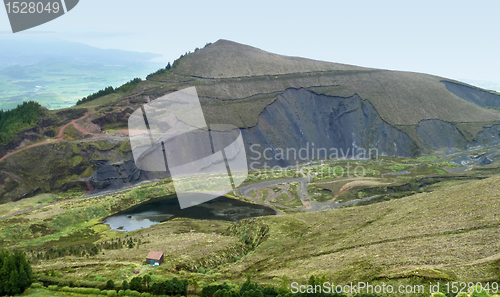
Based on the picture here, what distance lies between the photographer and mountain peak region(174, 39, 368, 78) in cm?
15000

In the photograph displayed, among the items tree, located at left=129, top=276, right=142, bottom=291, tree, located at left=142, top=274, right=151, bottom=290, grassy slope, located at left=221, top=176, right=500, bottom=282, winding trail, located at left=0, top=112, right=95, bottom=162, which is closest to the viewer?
grassy slope, located at left=221, top=176, right=500, bottom=282

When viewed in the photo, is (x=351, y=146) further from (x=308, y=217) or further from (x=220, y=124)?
(x=308, y=217)

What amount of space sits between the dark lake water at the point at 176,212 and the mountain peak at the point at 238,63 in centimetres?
7345

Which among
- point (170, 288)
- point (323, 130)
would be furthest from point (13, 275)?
point (323, 130)

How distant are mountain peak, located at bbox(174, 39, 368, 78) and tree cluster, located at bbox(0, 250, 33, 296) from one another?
114161 mm

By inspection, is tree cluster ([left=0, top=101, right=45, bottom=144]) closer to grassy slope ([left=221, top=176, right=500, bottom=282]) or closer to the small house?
the small house

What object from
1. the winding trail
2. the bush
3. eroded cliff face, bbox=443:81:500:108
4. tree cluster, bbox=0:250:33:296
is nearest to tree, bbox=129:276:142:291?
the bush

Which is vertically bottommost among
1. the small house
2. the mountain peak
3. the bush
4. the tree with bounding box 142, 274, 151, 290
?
the bush

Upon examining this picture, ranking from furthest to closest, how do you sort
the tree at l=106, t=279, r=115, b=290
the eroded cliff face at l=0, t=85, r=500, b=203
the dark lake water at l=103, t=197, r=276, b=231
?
the eroded cliff face at l=0, t=85, r=500, b=203 < the dark lake water at l=103, t=197, r=276, b=231 < the tree at l=106, t=279, r=115, b=290

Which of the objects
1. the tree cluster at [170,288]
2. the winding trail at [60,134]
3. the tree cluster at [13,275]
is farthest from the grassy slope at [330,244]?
the winding trail at [60,134]

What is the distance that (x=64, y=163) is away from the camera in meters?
93.9

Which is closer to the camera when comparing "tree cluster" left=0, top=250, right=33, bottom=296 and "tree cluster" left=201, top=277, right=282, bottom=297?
"tree cluster" left=201, top=277, right=282, bottom=297

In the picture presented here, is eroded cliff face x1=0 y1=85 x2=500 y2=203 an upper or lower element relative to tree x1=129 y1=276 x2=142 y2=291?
upper

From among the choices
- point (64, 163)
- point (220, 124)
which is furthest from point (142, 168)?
point (220, 124)
